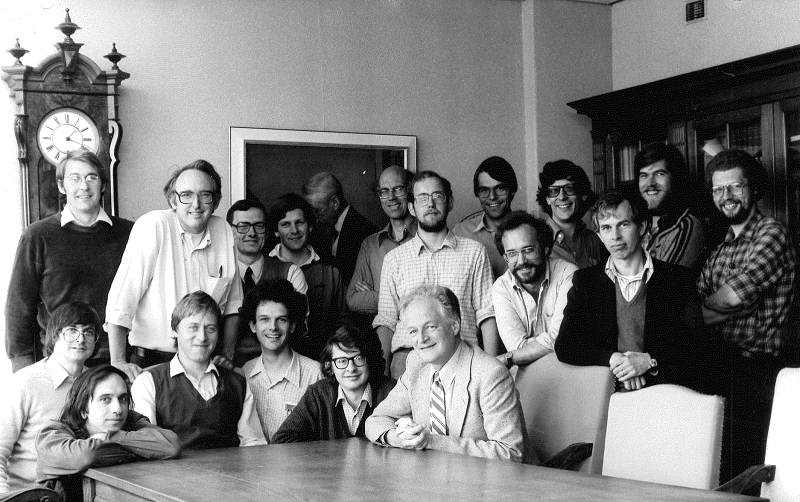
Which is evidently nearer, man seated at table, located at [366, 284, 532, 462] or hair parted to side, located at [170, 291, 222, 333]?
man seated at table, located at [366, 284, 532, 462]

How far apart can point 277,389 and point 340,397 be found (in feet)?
1.34

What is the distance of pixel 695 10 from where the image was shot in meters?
5.82

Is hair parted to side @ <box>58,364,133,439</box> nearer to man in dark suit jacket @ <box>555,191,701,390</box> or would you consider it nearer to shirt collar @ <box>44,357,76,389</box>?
Answer: shirt collar @ <box>44,357,76,389</box>

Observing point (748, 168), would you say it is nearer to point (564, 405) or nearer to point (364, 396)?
point (564, 405)

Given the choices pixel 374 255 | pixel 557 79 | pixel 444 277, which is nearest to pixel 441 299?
pixel 444 277

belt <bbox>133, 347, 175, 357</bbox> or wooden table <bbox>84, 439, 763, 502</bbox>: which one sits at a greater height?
belt <bbox>133, 347, 175, 357</bbox>

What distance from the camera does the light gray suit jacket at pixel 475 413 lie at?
11.0ft

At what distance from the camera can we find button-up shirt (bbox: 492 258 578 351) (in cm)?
427

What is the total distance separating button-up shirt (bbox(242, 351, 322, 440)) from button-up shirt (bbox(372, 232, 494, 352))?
1.88 feet

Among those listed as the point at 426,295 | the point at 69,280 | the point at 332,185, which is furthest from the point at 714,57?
the point at 69,280

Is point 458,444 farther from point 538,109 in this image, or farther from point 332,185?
point 538,109

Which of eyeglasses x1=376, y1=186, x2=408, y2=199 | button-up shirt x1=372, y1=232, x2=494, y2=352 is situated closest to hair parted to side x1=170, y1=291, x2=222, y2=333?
button-up shirt x1=372, y1=232, x2=494, y2=352

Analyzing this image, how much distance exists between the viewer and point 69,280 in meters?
4.35

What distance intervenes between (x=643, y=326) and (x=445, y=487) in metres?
1.46
